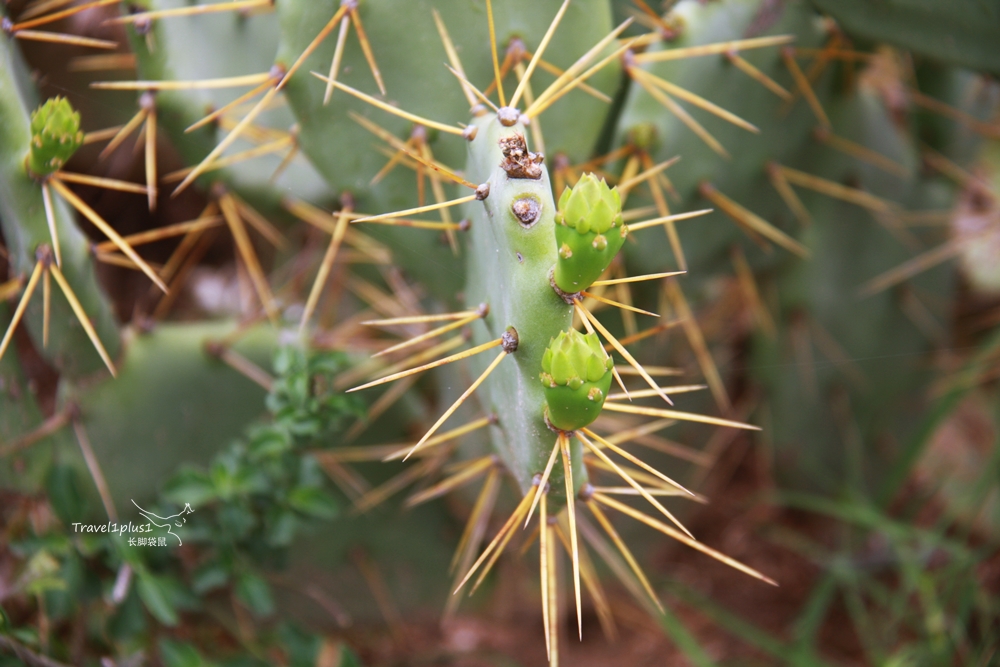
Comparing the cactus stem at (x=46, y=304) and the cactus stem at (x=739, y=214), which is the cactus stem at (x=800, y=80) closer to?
the cactus stem at (x=739, y=214)

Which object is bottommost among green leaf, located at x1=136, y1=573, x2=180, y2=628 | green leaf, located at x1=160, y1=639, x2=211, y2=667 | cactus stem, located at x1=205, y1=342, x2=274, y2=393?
green leaf, located at x1=160, y1=639, x2=211, y2=667

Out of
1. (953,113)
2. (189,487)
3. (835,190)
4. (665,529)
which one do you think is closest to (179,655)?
(189,487)

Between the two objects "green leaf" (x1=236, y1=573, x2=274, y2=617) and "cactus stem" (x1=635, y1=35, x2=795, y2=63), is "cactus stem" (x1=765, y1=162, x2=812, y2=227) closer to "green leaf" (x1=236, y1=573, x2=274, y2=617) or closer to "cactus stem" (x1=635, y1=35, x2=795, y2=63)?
"cactus stem" (x1=635, y1=35, x2=795, y2=63)

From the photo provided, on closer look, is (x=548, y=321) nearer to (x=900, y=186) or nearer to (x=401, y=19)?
(x=401, y=19)

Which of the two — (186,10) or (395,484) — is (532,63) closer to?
(186,10)

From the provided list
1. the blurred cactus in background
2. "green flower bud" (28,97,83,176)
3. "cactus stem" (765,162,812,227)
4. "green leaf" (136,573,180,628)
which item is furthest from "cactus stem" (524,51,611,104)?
"green leaf" (136,573,180,628)

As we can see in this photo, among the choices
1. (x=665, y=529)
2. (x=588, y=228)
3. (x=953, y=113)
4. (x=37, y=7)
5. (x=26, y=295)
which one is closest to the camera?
(x=588, y=228)
